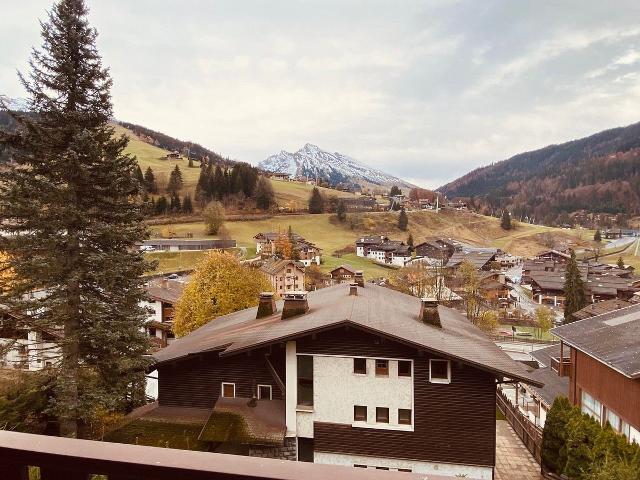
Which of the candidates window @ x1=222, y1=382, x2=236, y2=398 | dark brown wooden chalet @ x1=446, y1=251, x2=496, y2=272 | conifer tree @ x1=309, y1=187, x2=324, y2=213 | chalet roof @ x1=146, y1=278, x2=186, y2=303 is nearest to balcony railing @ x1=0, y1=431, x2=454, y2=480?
window @ x1=222, y1=382, x2=236, y2=398

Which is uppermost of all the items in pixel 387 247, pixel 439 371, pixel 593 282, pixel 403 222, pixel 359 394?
pixel 403 222

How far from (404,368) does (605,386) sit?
741 cm

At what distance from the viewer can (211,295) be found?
32156mm

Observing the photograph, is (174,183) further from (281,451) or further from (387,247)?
(281,451)

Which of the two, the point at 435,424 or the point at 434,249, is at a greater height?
the point at 435,424

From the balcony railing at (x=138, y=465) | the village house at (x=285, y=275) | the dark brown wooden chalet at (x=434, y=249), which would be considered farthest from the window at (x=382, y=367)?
the dark brown wooden chalet at (x=434, y=249)

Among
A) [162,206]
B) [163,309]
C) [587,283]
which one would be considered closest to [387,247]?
[587,283]

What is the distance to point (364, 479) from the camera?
1.35 meters

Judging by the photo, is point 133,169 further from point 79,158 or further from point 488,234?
point 488,234

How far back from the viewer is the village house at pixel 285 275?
2459 inches

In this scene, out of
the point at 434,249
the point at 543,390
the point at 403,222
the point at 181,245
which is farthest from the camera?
the point at 403,222

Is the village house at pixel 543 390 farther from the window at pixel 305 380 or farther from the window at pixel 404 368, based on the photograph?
the window at pixel 305 380

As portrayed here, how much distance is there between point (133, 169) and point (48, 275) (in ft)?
17.4

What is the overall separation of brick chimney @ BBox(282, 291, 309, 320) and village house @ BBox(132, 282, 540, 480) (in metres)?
0.60
